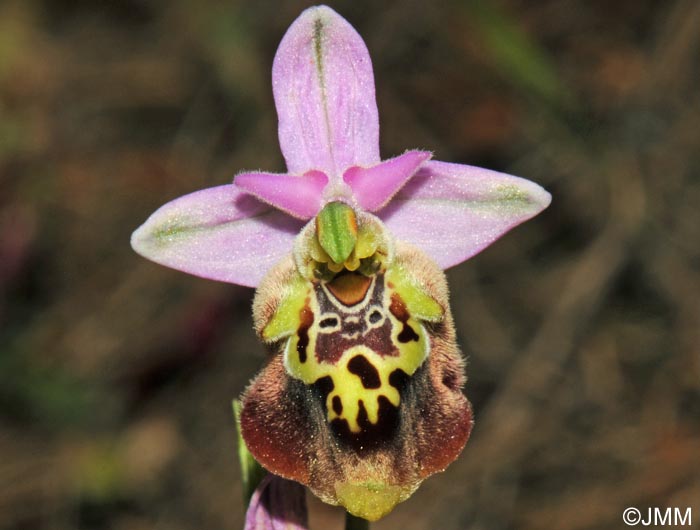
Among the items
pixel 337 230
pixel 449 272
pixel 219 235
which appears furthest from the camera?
pixel 449 272

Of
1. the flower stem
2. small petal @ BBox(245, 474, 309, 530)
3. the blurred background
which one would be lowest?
the blurred background

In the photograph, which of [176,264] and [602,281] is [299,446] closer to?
[176,264]

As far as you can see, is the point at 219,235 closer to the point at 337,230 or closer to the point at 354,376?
the point at 337,230

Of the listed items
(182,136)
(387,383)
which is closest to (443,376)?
(387,383)

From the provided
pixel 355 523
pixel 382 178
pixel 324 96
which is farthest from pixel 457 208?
pixel 355 523

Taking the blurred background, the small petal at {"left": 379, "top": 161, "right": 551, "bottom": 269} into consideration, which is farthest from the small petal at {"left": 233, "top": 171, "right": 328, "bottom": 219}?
the blurred background

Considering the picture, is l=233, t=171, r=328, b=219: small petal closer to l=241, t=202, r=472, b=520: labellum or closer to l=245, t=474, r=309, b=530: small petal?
l=241, t=202, r=472, b=520: labellum

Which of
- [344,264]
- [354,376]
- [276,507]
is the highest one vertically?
[344,264]
